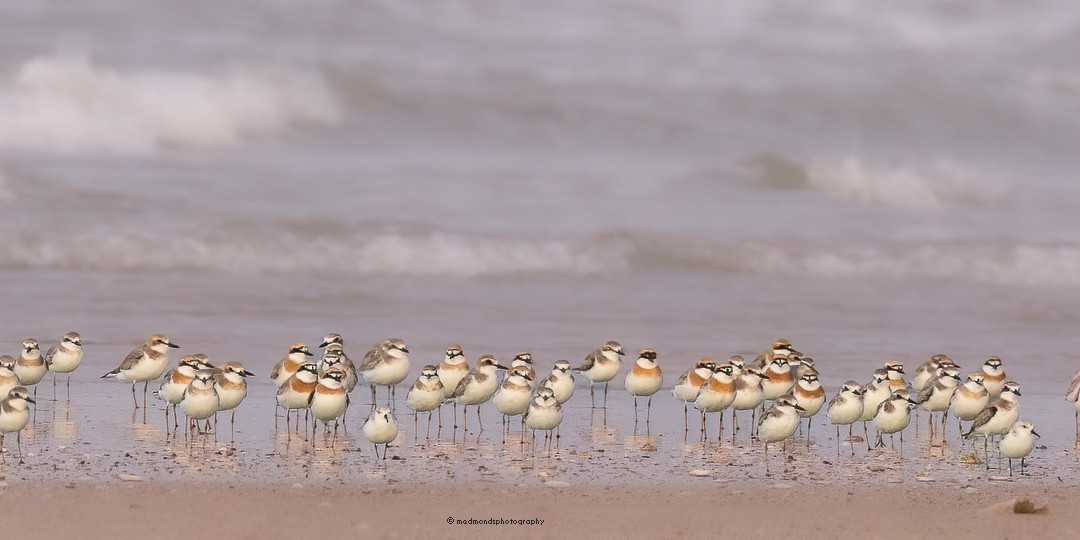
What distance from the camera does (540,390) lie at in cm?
1656

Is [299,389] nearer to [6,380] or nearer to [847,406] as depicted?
[6,380]

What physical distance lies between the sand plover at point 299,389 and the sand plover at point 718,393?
4.62m

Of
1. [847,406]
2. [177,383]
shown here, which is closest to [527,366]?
[847,406]

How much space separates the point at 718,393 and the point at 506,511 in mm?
5547

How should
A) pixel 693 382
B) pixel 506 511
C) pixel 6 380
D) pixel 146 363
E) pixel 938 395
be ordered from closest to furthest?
pixel 506 511 → pixel 6 380 → pixel 938 395 → pixel 693 382 → pixel 146 363

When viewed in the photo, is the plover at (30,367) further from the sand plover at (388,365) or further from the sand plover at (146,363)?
the sand plover at (388,365)

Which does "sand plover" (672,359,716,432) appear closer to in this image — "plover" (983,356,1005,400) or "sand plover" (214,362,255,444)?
"plover" (983,356,1005,400)

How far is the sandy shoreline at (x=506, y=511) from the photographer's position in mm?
11258

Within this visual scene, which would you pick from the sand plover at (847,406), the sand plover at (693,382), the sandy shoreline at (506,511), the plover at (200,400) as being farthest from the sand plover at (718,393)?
the plover at (200,400)

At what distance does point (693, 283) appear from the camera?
116ft

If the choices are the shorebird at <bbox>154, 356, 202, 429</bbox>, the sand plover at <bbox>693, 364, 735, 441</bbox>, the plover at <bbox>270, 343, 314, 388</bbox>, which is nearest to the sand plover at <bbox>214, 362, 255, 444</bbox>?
the shorebird at <bbox>154, 356, 202, 429</bbox>

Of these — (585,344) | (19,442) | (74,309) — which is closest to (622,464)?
(19,442)

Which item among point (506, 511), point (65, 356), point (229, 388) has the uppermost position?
point (65, 356)

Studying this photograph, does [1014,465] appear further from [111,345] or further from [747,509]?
[111,345]
